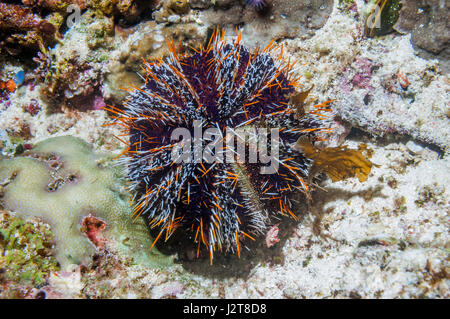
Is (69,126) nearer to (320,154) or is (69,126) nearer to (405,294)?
(320,154)

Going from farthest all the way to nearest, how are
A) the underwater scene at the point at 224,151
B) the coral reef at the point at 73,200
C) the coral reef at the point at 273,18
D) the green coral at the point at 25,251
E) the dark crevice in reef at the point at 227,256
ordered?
the coral reef at the point at 273,18, the dark crevice in reef at the point at 227,256, the coral reef at the point at 73,200, the underwater scene at the point at 224,151, the green coral at the point at 25,251

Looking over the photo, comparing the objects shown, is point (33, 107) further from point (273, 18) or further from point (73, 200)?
point (273, 18)

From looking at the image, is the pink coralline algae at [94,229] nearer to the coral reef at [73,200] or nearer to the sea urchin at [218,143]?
the coral reef at [73,200]

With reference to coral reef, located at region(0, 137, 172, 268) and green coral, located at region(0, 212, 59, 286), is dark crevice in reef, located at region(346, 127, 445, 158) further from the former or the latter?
green coral, located at region(0, 212, 59, 286)

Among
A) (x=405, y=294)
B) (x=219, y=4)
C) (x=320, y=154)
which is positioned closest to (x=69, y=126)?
(x=219, y=4)

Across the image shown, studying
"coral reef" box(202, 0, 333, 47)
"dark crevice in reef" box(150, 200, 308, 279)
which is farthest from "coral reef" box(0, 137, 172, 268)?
"coral reef" box(202, 0, 333, 47)

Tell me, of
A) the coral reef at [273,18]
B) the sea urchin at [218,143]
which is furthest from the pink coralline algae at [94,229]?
the coral reef at [273,18]
